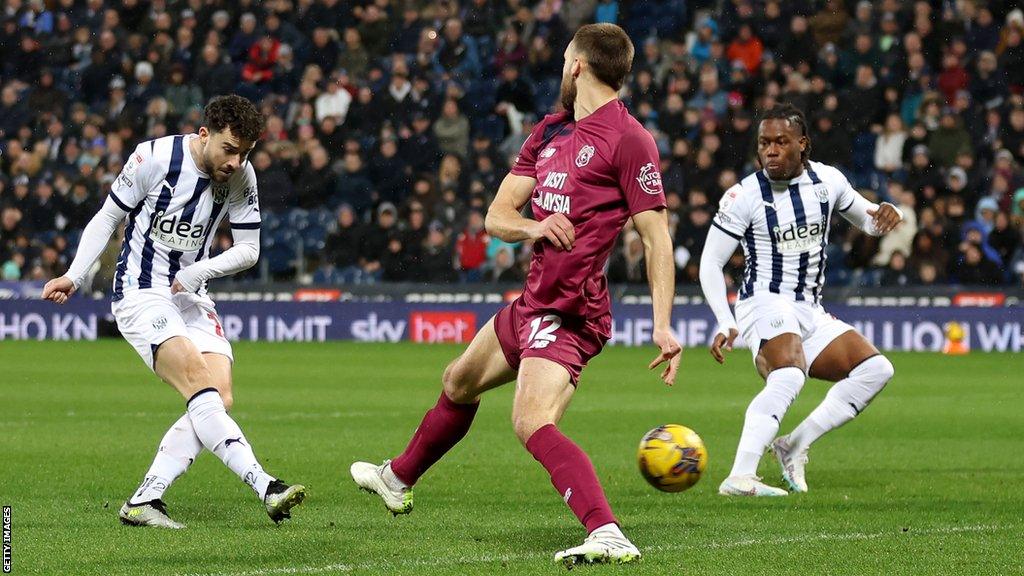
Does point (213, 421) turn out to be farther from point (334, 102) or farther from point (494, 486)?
point (334, 102)

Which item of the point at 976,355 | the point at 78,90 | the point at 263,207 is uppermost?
the point at 78,90

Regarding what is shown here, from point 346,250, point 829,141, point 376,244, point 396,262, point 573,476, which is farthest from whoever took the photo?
point 346,250

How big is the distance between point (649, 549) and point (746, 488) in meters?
2.07

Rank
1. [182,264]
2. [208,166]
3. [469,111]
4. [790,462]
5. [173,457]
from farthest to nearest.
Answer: [469,111]
[790,462]
[182,264]
[208,166]
[173,457]

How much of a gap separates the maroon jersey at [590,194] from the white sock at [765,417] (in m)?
2.53

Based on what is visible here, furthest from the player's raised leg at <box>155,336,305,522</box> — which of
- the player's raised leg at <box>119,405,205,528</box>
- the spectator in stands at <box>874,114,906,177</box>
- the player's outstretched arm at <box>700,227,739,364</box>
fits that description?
the spectator in stands at <box>874,114,906,177</box>

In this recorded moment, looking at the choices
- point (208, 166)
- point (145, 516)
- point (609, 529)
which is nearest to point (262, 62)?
point (208, 166)

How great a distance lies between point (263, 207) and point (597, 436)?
13.0 metres

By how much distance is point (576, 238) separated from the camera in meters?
6.35

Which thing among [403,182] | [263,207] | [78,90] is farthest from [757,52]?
[78,90]

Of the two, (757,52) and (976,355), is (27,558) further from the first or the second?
(757,52)

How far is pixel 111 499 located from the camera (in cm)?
835

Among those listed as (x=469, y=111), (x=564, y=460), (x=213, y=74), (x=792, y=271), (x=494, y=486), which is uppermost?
(x=213, y=74)

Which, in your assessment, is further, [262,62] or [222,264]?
[262,62]
